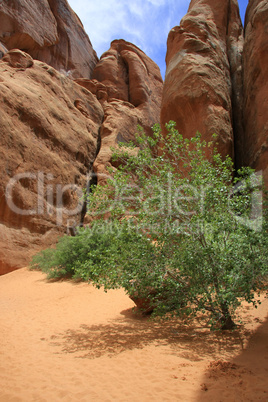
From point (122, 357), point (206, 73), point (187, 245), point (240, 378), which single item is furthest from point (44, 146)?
point (240, 378)

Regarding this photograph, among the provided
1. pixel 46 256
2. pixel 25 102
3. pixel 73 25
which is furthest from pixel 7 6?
pixel 46 256

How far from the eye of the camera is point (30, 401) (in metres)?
3.29

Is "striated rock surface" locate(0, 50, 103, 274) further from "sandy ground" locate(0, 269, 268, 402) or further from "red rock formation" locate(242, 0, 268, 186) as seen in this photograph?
"red rock formation" locate(242, 0, 268, 186)

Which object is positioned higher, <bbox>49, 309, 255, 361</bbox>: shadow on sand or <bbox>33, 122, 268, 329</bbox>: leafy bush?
<bbox>33, 122, 268, 329</bbox>: leafy bush

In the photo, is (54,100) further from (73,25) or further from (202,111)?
(73,25)

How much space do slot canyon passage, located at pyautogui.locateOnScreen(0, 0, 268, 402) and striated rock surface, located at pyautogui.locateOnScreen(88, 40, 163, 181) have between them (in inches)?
5.5

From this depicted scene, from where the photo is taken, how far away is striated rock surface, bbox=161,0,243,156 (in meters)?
12.6

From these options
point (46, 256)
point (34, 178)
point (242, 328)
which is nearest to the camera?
point (242, 328)

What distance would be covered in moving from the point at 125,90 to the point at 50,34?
836 cm

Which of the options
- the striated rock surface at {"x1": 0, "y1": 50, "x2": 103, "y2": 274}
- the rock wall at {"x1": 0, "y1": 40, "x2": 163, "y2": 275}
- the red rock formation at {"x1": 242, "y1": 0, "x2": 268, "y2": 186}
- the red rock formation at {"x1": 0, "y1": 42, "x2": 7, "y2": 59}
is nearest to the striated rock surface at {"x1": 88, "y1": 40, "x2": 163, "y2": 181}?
the rock wall at {"x1": 0, "y1": 40, "x2": 163, "y2": 275}

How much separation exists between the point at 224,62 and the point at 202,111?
4435 millimetres

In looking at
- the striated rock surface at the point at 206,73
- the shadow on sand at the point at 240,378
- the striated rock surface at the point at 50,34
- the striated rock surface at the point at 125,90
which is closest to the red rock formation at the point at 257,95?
the striated rock surface at the point at 206,73

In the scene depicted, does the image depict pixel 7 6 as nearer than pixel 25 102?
No

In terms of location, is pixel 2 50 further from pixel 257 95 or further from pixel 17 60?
pixel 257 95
